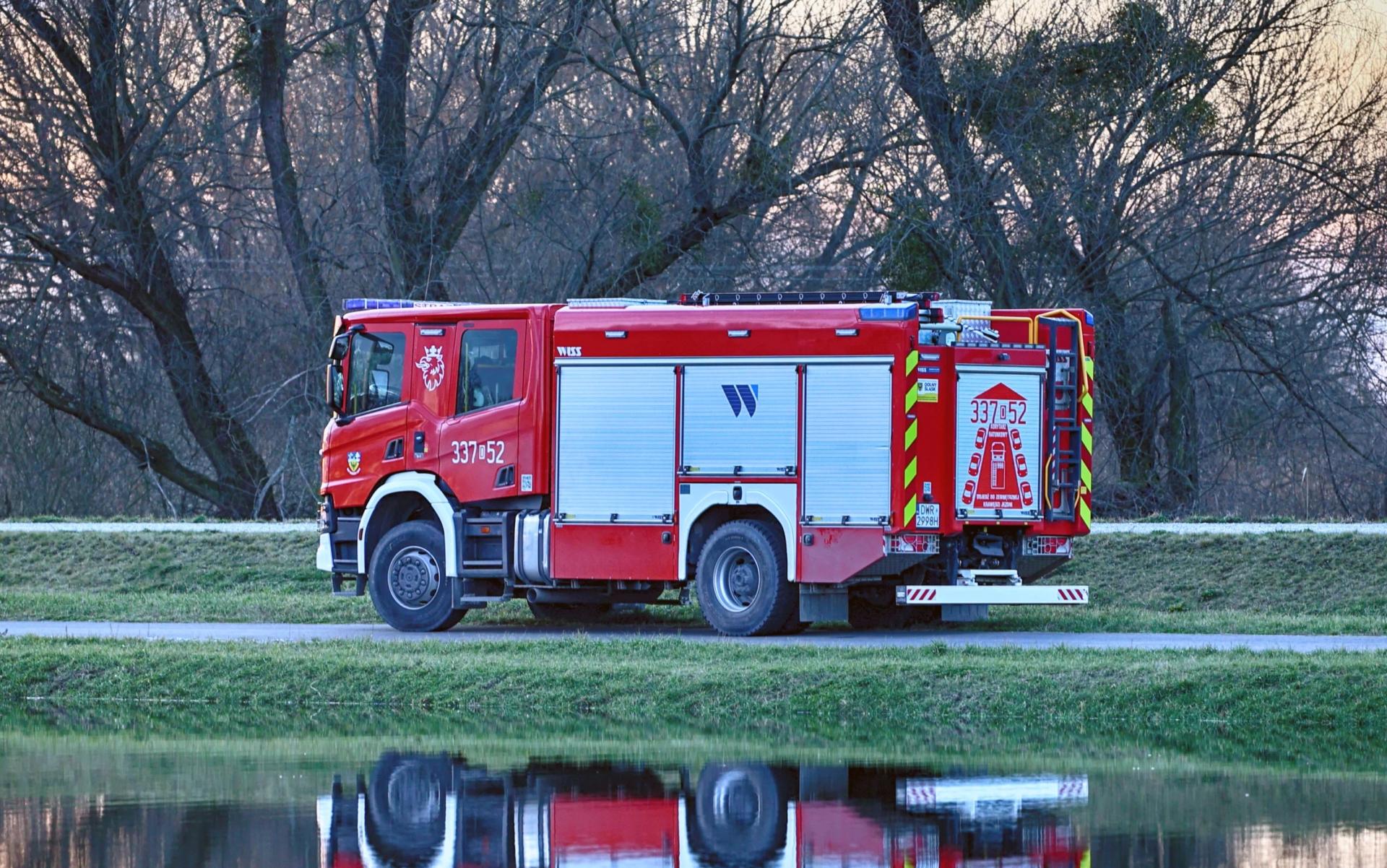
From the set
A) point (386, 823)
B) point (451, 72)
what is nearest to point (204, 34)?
point (451, 72)

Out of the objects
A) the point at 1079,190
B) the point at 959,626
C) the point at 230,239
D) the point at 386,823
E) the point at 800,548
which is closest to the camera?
the point at 386,823

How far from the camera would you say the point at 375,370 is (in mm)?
19172

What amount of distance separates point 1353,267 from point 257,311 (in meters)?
19.2

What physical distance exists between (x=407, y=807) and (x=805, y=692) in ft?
14.7

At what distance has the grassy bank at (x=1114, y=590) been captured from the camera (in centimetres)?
1931

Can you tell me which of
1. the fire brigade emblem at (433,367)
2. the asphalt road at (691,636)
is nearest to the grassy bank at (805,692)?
the asphalt road at (691,636)

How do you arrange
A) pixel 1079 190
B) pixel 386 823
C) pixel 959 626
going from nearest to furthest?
pixel 386 823
pixel 959 626
pixel 1079 190

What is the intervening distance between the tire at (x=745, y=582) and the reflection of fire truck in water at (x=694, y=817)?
6410mm

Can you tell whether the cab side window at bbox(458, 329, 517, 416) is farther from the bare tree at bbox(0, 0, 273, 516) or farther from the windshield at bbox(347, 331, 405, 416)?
the bare tree at bbox(0, 0, 273, 516)

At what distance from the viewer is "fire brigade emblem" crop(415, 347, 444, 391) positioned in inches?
741

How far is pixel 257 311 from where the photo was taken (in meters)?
37.7

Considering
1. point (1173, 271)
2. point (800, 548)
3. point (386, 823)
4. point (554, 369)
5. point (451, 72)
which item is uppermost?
point (451, 72)

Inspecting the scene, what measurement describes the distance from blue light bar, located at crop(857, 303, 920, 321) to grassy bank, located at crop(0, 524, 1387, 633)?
329 cm

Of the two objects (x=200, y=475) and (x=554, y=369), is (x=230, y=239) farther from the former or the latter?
(x=554, y=369)
